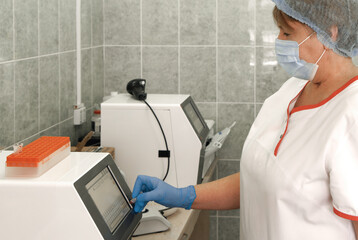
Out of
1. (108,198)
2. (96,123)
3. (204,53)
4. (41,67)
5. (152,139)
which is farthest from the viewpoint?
(204,53)

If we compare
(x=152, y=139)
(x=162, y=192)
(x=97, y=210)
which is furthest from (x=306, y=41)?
(x=152, y=139)

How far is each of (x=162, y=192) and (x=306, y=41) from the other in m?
0.61

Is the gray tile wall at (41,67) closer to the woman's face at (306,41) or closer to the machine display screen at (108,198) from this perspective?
the machine display screen at (108,198)

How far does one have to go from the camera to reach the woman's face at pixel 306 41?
1401 mm

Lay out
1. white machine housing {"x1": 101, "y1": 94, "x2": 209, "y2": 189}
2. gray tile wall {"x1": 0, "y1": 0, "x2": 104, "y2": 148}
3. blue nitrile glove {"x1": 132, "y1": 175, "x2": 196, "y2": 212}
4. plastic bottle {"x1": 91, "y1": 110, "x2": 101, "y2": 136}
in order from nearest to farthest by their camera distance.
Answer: blue nitrile glove {"x1": 132, "y1": 175, "x2": 196, "y2": 212}, gray tile wall {"x1": 0, "y1": 0, "x2": 104, "y2": 148}, white machine housing {"x1": 101, "y1": 94, "x2": 209, "y2": 189}, plastic bottle {"x1": 91, "y1": 110, "x2": 101, "y2": 136}

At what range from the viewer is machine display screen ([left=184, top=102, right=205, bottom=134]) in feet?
7.40

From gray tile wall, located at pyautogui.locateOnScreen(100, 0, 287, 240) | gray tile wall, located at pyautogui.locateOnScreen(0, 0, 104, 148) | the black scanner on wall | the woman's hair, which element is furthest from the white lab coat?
gray tile wall, located at pyautogui.locateOnScreen(100, 0, 287, 240)

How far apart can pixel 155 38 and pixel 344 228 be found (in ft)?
6.90

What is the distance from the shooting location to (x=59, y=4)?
2.47 m

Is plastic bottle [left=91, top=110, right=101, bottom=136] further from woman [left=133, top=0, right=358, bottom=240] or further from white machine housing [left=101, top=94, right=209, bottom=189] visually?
woman [left=133, top=0, right=358, bottom=240]

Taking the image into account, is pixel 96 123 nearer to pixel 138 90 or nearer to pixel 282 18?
pixel 138 90

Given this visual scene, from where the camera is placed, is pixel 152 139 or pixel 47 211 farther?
pixel 152 139

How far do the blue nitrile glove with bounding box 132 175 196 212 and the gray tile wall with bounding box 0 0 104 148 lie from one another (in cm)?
65

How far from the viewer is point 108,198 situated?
4.27ft
